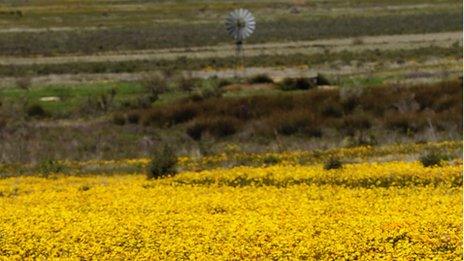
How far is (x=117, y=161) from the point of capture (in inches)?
1223

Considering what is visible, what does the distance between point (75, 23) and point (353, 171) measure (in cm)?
11853

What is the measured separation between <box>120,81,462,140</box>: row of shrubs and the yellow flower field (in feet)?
41.0

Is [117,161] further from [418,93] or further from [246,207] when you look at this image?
[418,93]

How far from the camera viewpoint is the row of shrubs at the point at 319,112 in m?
37.7

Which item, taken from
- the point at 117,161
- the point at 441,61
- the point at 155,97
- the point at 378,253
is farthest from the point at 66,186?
the point at 441,61

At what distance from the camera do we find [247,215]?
17406 millimetres

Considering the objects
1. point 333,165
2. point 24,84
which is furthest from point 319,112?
point 24,84

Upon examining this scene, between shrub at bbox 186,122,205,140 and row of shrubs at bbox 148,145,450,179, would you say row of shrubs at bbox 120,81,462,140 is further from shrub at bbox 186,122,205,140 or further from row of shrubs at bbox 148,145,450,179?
row of shrubs at bbox 148,145,450,179

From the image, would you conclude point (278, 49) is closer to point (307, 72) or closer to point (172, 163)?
point (307, 72)

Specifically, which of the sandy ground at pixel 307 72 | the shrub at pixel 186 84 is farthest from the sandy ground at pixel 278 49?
the shrub at pixel 186 84

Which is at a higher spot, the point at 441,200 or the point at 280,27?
the point at 441,200

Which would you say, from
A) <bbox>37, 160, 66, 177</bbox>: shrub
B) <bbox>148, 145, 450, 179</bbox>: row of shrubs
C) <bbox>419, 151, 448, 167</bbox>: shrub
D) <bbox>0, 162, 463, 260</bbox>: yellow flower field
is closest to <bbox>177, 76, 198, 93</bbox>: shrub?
<bbox>37, 160, 66, 177</bbox>: shrub

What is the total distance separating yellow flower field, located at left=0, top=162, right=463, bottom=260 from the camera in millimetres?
14219

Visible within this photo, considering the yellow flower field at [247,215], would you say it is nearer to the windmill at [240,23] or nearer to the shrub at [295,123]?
the shrub at [295,123]
